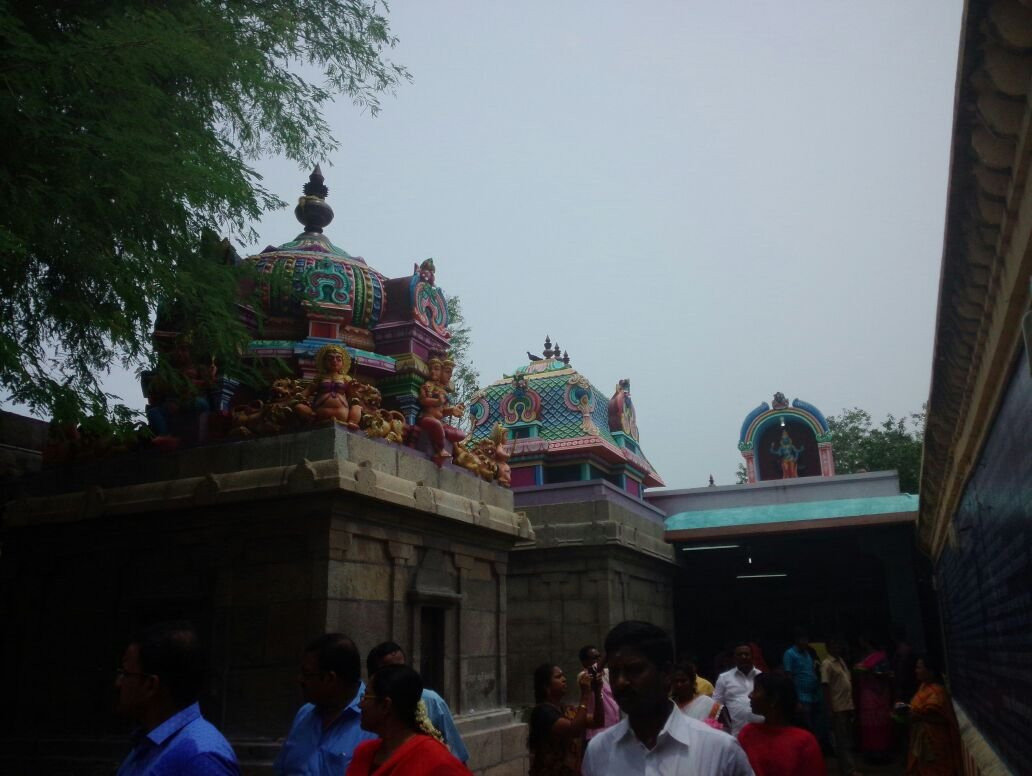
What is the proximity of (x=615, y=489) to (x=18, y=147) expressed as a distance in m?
10.5

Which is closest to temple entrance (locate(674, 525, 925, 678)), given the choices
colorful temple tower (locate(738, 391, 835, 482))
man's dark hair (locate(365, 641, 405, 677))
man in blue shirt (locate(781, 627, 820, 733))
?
colorful temple tower (locate(738, 391, 835, 482))

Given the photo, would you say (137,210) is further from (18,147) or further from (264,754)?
(264,754)

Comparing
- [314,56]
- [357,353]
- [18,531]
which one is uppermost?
[314,56]

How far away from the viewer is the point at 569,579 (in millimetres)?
13602

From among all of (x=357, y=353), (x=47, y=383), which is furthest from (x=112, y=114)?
(x=357, y=353)

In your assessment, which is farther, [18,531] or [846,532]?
[846,532]

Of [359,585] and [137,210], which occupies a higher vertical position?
[137,210]

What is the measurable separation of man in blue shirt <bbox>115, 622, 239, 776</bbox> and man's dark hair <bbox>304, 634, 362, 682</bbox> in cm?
107

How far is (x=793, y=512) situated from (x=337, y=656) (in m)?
14.1

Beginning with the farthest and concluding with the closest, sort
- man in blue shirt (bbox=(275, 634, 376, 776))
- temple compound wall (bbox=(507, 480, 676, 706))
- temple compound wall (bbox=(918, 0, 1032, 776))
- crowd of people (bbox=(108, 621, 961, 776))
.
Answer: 1. temple compound wall (bbox=(507, 480, 676, 706))
2. man in blue shirt (bbox=(275, 634, 376, 776))
3. crowd of people (bbox=(108, 621, 961, 776))
4. temple compound wall (bbox=(918, 0, 1032, 776))

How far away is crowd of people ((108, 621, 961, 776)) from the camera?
101 inches

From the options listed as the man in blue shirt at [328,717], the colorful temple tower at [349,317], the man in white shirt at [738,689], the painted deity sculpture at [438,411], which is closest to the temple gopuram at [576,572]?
the painted deity sculpture at [438,411]

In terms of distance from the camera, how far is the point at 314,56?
9.16 metres

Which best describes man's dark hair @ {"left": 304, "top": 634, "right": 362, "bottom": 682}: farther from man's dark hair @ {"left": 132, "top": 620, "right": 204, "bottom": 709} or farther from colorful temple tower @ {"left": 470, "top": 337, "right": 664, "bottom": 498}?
colorful temple tower @ {"left": 470, "top": 337, "right": 664, "bottom": 498}
